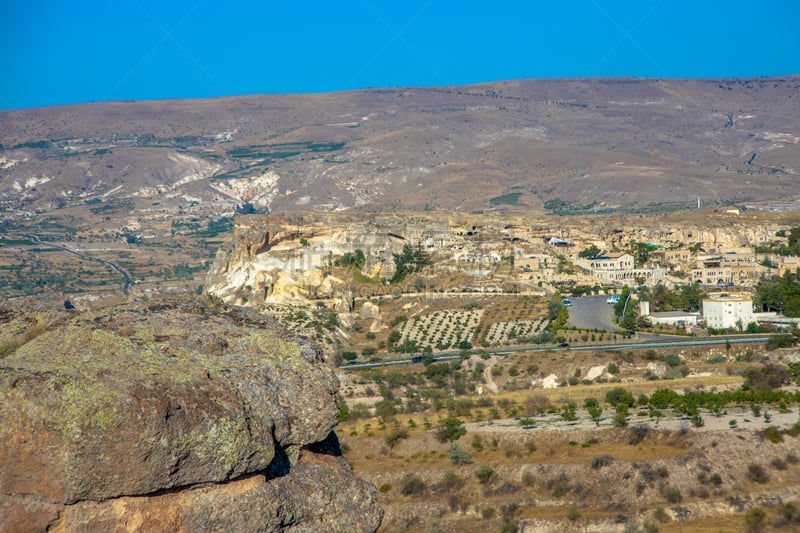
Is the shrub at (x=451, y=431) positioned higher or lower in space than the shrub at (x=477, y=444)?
higher

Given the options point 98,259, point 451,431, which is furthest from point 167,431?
point 98,259

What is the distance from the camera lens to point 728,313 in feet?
188

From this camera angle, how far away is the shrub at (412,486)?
96.5ft

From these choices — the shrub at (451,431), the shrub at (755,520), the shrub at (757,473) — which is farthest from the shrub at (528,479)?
the shrub at (755,520)

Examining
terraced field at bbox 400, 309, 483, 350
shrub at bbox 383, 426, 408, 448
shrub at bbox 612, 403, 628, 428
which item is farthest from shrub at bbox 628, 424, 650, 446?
terraced field at bbox 400, 309, 483, 350

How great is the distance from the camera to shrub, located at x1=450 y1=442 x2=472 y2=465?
31.3 m

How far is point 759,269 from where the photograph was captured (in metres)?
72.9

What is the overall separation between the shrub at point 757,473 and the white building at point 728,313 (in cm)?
2873

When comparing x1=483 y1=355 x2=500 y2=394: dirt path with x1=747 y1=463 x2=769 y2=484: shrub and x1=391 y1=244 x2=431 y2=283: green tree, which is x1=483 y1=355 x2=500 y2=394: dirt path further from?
x1=391 y1=244 x2=431 y2=283: green tree

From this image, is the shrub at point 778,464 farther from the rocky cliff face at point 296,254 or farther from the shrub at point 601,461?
the rocky cliff face at point 296,254

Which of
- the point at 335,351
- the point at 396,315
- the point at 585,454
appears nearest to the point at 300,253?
the point at 396,315

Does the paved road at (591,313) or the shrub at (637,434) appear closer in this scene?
the shrub at (637,434)

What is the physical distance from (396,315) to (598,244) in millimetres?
25376

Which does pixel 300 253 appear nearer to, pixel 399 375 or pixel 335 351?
pixel 335 351
